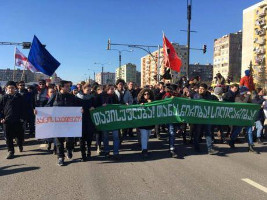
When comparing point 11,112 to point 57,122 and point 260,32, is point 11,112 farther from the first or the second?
point 260,32

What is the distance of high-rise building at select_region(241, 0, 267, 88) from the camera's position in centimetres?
7688

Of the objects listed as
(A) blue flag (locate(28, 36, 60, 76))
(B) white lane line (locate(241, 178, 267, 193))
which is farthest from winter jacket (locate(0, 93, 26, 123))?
(B) white lane line (locate(241, 178, 267, 193))

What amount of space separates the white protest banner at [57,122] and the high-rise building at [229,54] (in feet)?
318

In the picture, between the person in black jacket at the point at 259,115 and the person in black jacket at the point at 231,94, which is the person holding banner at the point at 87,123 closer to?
the person in black jacket at the point at 231,94

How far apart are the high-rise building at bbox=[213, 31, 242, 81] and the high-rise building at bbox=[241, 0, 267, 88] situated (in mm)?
11264

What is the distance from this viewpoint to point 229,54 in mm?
98625

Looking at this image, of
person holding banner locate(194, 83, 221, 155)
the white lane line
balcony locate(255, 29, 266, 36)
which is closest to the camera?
the white lane line

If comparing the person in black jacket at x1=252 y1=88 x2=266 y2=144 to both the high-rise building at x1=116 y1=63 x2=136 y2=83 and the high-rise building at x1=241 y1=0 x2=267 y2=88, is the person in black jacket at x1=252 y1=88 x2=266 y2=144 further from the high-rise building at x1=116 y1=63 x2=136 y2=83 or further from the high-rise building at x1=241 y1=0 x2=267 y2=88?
the high-rise building at x1=116 y1=63 x2=136 y2=83

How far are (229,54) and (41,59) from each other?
9563cm

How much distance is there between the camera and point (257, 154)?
24.7 ft

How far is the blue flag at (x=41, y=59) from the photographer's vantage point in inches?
463

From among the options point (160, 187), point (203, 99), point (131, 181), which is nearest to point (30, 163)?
point (131, 181)

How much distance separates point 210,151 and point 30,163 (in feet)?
15.0

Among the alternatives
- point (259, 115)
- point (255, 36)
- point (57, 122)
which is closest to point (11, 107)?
point (57, 122)
